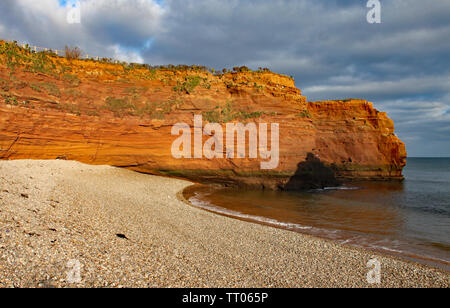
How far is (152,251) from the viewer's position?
637 cm

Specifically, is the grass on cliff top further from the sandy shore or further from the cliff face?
the sandy shore

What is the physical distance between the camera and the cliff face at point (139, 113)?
57.6 ft

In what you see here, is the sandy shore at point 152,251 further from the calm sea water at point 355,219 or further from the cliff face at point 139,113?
the cliff face at point 139,113

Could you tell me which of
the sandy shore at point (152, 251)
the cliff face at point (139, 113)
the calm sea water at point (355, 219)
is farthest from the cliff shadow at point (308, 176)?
the sandy shore at point (152, 251)

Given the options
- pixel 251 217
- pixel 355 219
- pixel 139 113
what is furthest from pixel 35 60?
pixel 355 219

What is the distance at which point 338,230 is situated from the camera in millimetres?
11055

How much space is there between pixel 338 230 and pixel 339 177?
28.3m

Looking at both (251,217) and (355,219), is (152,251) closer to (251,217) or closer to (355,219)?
(251,217)

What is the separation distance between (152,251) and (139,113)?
17.2 meters

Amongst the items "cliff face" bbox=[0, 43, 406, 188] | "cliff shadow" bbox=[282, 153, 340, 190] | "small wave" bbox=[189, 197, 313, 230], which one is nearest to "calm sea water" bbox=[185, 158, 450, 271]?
"small wave" bbox=[189, 197, 313, 230]

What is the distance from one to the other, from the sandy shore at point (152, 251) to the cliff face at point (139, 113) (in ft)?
28.6

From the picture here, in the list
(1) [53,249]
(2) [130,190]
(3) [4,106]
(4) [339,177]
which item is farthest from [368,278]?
(4) [339,177]
